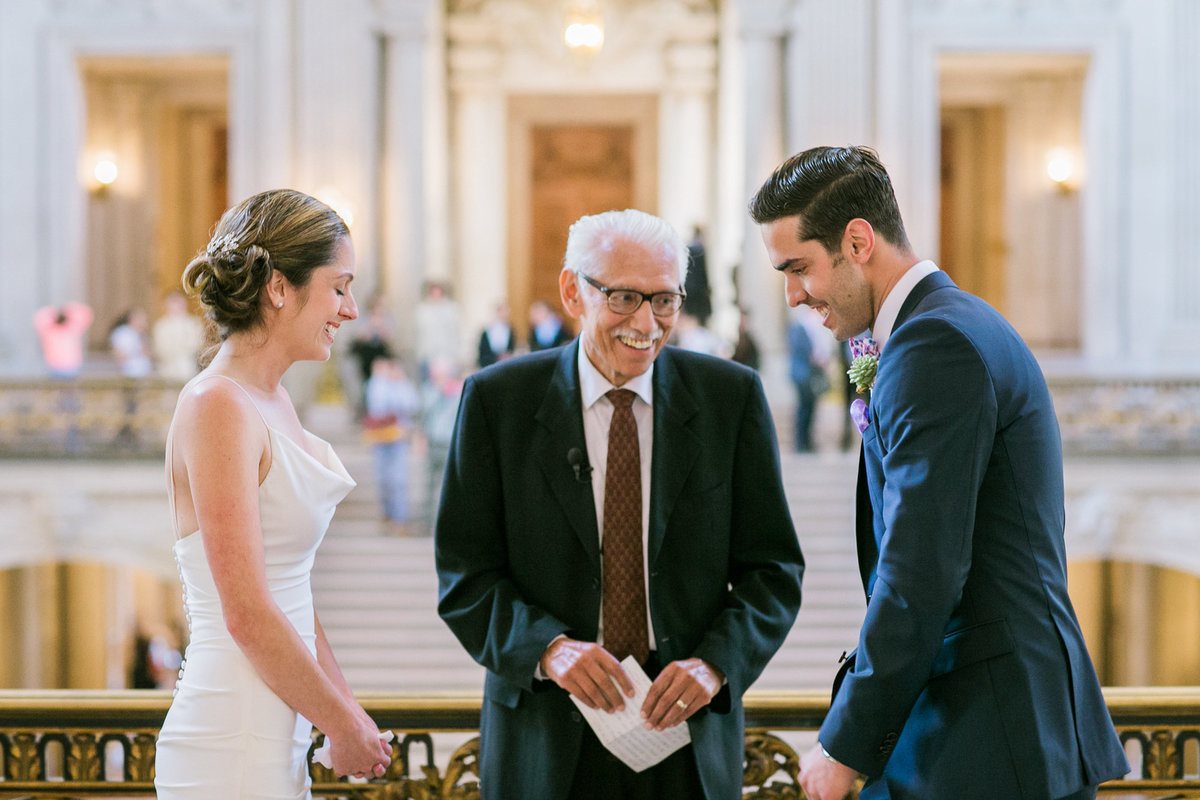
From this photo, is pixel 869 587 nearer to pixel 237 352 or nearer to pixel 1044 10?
pixel 237 352

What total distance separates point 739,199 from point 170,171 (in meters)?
9.41

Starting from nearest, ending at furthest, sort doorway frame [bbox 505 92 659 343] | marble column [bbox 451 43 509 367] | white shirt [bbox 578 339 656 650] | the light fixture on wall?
white shirt [bbox 578 339 656 650]
the light fixture on wall
marble column [bbox 451 43 509 367]
doorway frame [bbox 505 92 659 343]

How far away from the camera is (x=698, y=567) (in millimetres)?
2625

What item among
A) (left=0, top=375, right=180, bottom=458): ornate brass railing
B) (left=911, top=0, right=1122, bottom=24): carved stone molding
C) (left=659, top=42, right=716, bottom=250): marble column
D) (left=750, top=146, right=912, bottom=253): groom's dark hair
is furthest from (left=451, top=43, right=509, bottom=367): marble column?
(left=750, top=146, right=912, bottom=253): groom's dark hair

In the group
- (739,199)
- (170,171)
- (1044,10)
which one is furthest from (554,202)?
(1044,10)

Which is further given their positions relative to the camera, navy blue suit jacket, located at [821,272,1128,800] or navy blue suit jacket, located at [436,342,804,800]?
navy blue suit jacket, located at [436,342,804,800]

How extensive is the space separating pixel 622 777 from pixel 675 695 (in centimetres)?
30

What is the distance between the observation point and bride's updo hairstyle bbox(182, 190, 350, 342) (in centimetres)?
220

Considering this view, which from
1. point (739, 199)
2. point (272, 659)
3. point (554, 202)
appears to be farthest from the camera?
point (554, 202)

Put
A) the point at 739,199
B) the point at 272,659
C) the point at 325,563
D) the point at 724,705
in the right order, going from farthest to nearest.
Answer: the point at 739,199
the point at 325,563
the point at 724,705
the point at 272,659

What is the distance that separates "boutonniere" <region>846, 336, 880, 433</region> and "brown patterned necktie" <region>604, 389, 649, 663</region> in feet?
1.84

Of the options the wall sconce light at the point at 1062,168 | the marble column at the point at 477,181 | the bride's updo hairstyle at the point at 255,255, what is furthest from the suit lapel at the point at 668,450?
the wall sconce light at the point at 1062,168

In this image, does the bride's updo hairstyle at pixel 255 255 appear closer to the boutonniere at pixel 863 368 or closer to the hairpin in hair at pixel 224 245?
the hairpin in hair at pixel 224 245

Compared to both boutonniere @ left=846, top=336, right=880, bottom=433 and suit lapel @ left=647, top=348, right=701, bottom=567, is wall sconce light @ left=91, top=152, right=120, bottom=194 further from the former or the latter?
boutonniere @ left=846, top=336, right=880, bottom=433
